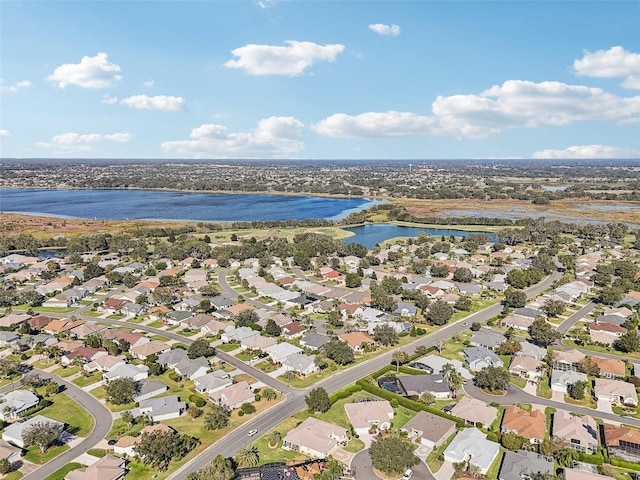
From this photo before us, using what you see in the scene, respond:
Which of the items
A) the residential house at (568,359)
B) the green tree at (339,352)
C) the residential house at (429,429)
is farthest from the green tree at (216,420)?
the residential house at (568,359)

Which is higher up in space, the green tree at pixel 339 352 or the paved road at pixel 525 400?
the green tree at pixel 339 352

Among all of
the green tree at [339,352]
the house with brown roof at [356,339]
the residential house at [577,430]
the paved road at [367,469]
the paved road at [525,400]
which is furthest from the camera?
the house with brown roof at [356,339]

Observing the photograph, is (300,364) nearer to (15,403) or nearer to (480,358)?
(480,358)

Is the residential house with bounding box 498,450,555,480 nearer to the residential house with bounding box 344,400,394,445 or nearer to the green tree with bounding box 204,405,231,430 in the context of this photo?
the residential house with bounding box 344,400,394,445

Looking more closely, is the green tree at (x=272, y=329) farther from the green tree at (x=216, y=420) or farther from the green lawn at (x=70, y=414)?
the green lawn at (x=70, y=414)

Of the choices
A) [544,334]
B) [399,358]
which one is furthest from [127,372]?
[544,334]
